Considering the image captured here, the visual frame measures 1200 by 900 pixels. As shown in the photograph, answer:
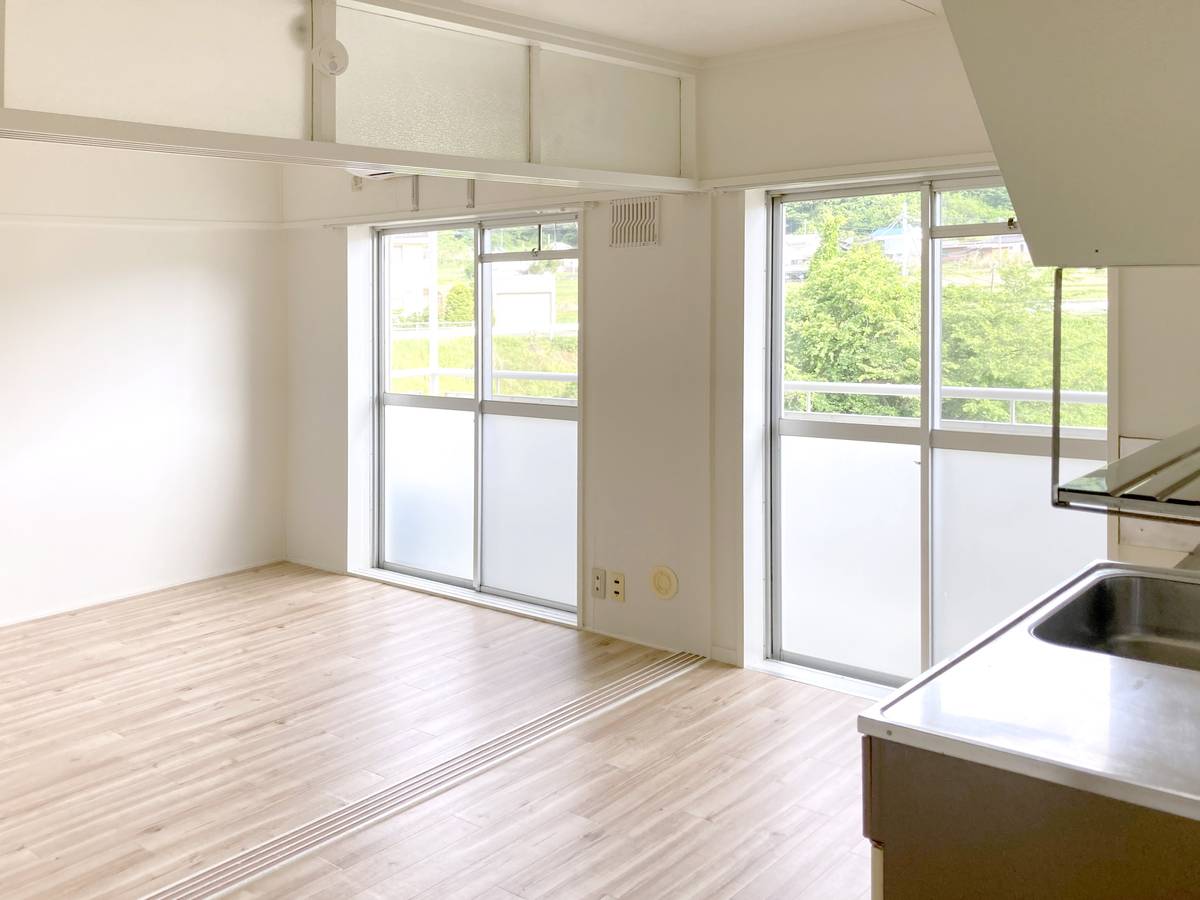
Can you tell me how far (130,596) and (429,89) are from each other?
380cm

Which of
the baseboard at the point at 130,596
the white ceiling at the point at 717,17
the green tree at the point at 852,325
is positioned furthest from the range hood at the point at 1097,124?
the baseboard at the point at 130,596

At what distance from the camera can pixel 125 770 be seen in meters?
3.65

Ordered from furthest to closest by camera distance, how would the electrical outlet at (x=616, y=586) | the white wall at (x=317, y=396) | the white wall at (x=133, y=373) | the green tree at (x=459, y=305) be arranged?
the white wall at (x=317, y=396)
the green tree at (x=459, y=305)
the white wall at (x=133, y=373)
the electrical outlet at (x=616, y=586)

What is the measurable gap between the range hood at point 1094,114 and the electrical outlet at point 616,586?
12.3 feet

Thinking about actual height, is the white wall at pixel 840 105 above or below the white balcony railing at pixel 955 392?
above

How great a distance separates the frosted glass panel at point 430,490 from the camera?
598 cm

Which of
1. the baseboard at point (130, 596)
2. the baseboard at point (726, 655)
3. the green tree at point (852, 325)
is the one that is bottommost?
the baseboard at point (726, 655)

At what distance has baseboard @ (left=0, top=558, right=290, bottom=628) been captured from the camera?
17.8 ft

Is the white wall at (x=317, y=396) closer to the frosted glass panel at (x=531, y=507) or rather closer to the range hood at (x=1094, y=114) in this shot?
the frosted glass panel at (x=531, y=507)

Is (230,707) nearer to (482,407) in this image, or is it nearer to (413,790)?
(413,790)

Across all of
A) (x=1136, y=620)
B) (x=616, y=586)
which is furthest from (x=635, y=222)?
(x=1136, y=620)

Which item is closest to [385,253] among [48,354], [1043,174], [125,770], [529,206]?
[529,206]

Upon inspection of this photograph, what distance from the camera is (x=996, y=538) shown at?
4.07 meters

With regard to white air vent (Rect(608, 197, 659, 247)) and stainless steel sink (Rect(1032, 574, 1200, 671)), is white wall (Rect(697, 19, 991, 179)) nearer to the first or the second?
white air vent (Rect(608, 197, 659, 247))
